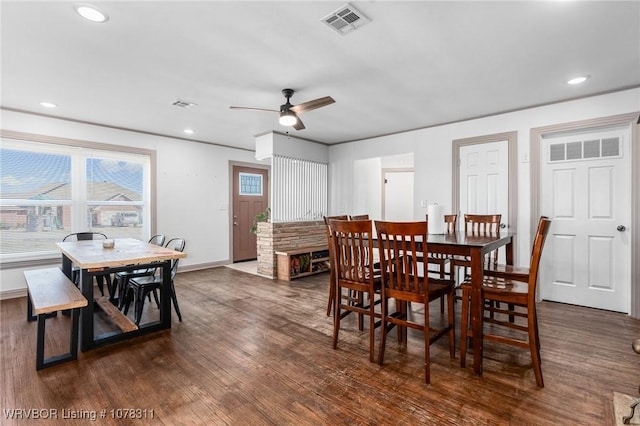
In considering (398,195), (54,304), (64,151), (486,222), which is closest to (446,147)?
(486,222)

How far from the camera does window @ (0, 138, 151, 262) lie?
13.9 ft

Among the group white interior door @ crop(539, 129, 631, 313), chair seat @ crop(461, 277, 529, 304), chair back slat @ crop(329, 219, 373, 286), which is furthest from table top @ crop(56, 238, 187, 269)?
white interior door @ crop(539, 129, 631, 313)

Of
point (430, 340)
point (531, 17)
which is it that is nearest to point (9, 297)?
point (430, 340)

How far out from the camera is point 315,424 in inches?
68.0

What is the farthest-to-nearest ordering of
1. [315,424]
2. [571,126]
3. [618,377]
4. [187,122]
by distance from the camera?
[187,122] < [571,126] < [618,377] < [315,424]

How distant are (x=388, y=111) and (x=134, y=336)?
398 centimetres

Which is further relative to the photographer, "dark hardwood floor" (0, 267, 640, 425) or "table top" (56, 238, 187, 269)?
"table top" (56, 238, 187, 269)

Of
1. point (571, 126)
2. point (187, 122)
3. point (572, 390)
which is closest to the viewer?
point (572, 390)

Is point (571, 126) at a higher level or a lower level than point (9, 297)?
higher

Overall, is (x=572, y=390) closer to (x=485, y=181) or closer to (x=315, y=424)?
(x=315, y=424)

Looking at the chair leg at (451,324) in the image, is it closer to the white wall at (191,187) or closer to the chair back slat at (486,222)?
the chair back slat at (486,222)

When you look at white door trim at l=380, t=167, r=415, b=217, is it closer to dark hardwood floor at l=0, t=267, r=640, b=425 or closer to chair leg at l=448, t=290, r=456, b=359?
dark hardwood floor at l=0, t=267, r=640, b=425

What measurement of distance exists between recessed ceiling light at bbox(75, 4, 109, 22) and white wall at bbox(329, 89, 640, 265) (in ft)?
14.3

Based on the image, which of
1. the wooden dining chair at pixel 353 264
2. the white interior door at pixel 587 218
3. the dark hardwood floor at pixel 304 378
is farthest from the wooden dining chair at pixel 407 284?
the white interior door at pixel 587 218
